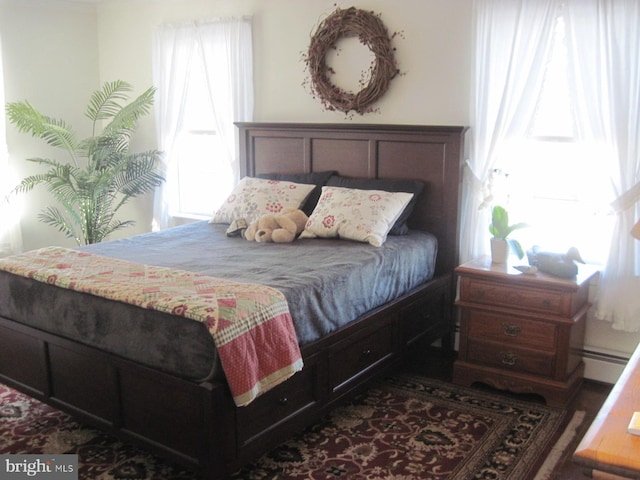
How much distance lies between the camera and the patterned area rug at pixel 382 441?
266cm

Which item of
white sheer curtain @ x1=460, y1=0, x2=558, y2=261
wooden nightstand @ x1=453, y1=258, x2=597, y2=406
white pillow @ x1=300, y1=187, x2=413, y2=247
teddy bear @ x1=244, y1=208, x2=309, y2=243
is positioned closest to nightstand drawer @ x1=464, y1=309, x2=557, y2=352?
wooden nightstand @ x1=453, y1=258, x2=597, y2=406

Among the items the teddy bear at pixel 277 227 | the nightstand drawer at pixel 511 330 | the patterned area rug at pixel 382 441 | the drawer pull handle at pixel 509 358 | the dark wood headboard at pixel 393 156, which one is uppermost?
the dark wood headboard at pixel 393 156

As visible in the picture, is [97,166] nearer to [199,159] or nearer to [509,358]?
[199,159]

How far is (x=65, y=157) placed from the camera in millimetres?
5500

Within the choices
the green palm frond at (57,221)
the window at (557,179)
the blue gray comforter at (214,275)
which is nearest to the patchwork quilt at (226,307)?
the blue gray comforter at (214,275)

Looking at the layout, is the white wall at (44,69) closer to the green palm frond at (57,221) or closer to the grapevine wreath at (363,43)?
the green palm frond at (57,221)

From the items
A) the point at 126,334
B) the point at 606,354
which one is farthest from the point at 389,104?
the point at 126,334

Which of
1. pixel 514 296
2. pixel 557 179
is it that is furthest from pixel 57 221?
pixel 557 179

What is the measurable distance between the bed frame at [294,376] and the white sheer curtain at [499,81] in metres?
0.13

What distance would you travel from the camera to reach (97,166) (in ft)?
16.5

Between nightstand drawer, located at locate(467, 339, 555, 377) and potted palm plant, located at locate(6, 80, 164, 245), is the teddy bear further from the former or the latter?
potted palm plant, located at locate(6, 80, 164, 245)

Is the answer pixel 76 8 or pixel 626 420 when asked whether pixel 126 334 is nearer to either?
pixel 626 420

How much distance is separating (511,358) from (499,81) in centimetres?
153

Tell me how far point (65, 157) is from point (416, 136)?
3179 millimetres
